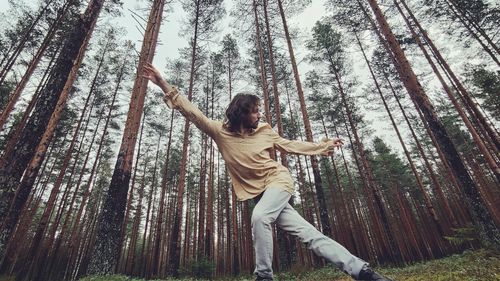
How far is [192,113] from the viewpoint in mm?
2379

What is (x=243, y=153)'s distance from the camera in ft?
7.48

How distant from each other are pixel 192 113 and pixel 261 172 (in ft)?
2.80

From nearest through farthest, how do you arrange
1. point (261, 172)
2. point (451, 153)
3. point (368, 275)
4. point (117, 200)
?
point (368, 275), point (261, 172), point (117, 200), point (451, 153)

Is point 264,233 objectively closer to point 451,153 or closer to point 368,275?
point 368,275

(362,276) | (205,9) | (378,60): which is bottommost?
(362,276)

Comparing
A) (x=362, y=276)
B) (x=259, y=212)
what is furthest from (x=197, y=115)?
(x=362, y=276)

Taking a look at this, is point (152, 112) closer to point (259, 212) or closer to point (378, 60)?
point (378, 60)

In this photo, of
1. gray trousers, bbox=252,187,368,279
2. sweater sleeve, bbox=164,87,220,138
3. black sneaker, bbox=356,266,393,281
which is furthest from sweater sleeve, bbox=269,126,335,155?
black sneaker, bbox=356,266,393,281

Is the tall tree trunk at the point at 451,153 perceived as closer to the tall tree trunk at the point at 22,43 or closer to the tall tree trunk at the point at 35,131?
the tall tree trunk at the point at 35,131

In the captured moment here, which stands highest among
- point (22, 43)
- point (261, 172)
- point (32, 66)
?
point (22, 43)

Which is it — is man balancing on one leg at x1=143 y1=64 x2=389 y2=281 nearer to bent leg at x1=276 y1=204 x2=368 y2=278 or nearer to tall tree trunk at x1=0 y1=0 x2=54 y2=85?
bent leg at x1=276 y1=204 x2=368 y2=278

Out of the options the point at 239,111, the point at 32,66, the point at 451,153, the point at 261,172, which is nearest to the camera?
the point at 261,172

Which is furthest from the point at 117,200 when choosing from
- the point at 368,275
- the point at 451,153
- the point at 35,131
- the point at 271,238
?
the point at 451,153

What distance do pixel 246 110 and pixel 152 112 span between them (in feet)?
69.1
